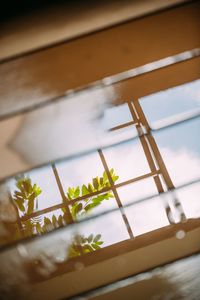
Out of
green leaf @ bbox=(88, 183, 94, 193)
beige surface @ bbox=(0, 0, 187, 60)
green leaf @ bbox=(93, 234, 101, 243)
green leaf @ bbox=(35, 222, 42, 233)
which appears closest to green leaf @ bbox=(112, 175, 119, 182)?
green leaf @ bbox=(88, 183, 94, 193)

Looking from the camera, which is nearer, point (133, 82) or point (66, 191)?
point (133, 82)

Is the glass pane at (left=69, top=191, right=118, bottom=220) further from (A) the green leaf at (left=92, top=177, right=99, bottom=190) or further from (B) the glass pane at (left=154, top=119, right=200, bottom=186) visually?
(B) the glass pane at (left=154, top=119, right=200, bottom=186)

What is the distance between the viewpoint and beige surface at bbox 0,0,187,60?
0.84 metres

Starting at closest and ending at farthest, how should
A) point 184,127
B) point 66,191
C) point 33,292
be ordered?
1. point 33,292
2. point 184,127
3. point 66,191

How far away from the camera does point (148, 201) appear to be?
90 cm

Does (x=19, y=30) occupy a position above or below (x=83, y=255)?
above

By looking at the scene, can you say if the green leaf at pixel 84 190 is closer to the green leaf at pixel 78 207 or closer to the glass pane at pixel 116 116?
the green leaf at pixel 78 207

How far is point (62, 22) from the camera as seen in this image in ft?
2.78

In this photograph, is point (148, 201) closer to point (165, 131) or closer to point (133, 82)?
point (165, 131)

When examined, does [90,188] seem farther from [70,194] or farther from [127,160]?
[127,160]

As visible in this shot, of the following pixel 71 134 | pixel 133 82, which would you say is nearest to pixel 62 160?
pixel 71 134

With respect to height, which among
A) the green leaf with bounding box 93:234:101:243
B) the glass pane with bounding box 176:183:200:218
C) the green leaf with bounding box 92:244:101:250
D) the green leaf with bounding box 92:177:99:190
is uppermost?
the green leaf with bounding box 92:177:99:190

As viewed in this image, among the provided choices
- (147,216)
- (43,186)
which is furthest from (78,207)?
(147,216)

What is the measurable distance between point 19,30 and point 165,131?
24.4 inches
